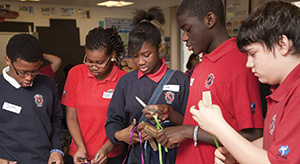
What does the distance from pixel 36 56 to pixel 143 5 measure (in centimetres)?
481

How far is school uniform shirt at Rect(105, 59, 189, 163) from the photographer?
163 centimetres

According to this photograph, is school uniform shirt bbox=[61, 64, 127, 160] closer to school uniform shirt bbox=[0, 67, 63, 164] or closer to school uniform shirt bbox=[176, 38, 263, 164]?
school uniform shirt bbox=[0, 67, 63, 164]

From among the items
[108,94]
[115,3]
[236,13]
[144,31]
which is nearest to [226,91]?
[144,31]

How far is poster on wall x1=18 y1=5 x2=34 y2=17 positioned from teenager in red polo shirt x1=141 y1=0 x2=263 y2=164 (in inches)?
199

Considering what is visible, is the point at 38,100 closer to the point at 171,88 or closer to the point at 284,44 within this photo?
the point at 171,88

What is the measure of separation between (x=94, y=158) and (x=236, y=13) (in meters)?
4.47

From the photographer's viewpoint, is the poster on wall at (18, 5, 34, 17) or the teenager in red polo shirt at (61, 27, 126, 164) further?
the poster on wall at (18, 5, 34, 17)

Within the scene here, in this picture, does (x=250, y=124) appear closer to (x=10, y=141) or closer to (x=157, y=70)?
(x=157, y=70)

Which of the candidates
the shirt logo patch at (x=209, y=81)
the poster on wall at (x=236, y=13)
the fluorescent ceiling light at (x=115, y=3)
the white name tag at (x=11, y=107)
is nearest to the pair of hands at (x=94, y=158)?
the white name tag at (x=11, y=107)

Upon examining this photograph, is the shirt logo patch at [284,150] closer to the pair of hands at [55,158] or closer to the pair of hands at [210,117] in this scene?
the pair of hands at [210,117]

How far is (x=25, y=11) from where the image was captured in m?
5.61

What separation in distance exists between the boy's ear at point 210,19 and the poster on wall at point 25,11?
5.20 metres

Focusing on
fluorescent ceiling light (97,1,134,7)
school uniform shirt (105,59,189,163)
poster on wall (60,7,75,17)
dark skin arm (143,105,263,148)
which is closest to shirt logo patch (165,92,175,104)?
school uniform shirt (105,59,189,163)

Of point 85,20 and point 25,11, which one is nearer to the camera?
point 25,11
